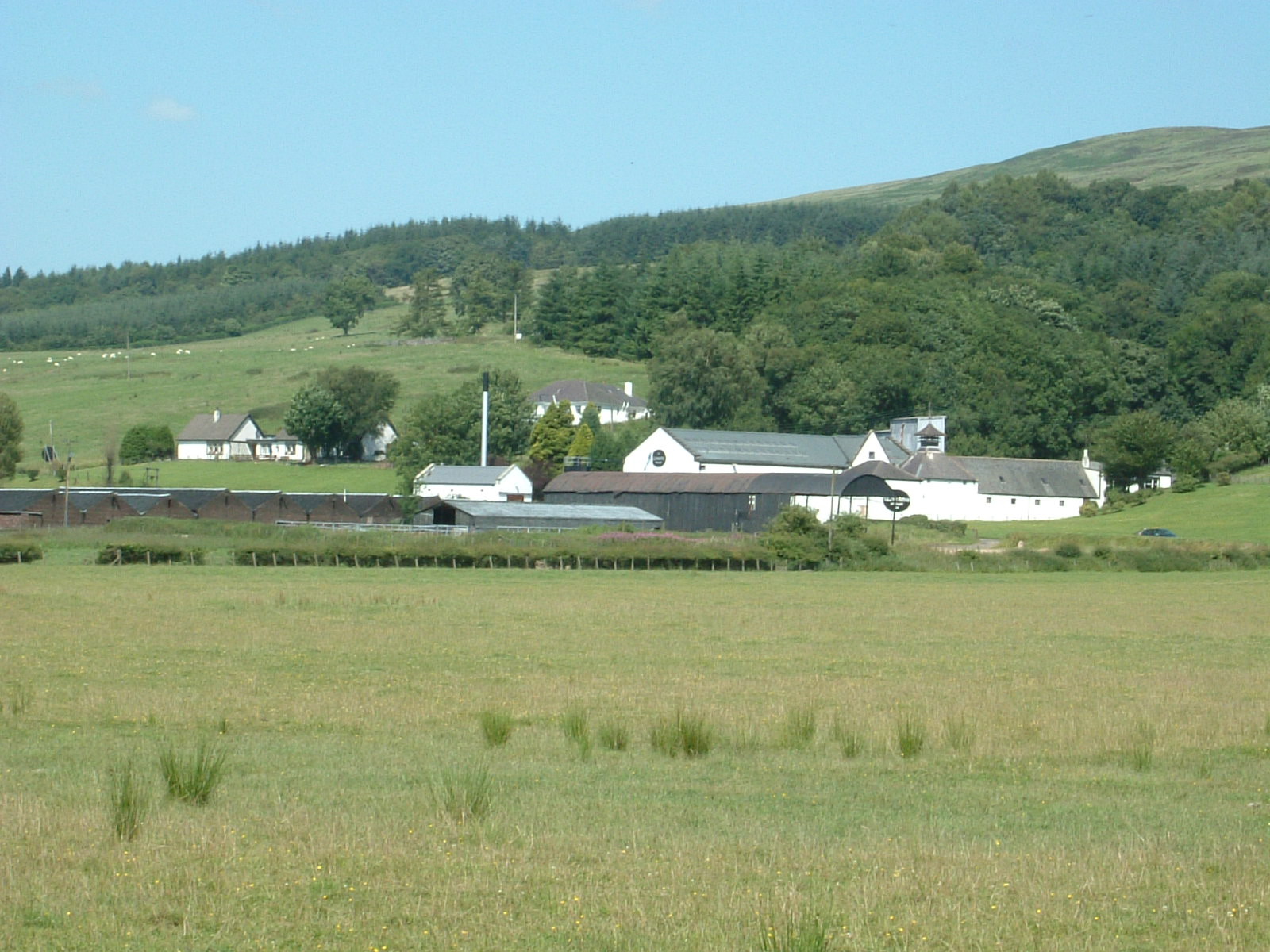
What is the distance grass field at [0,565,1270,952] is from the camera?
854 centimetres

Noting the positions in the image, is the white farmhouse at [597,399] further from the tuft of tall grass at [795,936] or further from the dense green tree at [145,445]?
the tuft of tall grass at [795,936]

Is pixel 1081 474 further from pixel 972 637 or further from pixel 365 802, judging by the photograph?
pixel 365 802

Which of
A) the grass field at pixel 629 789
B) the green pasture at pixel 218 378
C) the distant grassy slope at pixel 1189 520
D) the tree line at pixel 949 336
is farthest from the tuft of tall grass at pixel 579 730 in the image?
the green pasture at pixel 218 378

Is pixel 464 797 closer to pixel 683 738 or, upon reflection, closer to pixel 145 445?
pixel 683 738

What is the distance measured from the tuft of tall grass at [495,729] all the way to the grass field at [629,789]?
0.20 m

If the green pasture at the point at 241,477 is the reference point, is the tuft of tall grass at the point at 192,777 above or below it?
above

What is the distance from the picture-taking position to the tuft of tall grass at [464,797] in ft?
37.4

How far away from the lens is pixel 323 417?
13362 centimetres

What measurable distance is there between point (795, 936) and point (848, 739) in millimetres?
8565

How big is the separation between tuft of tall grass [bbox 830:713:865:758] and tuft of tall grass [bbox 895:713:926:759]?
16.7 inches

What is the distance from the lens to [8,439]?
376 feet

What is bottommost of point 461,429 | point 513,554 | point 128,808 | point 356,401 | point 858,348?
point 513,554

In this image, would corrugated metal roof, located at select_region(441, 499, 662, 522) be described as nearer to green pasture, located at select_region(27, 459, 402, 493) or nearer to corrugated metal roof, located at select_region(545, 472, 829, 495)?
corrugated metal roof, located at select_region(545, 472, 829, 495)

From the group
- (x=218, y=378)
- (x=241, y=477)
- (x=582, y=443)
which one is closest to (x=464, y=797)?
(x=582, y=443)
